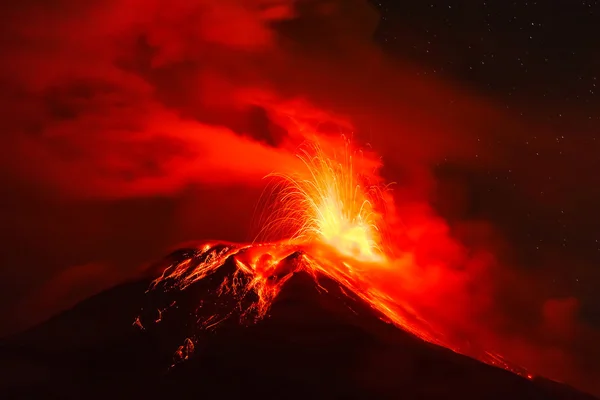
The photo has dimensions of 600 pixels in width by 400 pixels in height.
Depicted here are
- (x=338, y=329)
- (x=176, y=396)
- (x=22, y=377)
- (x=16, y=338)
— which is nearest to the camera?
(x=176, y=396)

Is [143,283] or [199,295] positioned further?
[143,283]

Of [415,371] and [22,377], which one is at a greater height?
[415,371]

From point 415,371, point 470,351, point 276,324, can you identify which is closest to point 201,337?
point 276,324

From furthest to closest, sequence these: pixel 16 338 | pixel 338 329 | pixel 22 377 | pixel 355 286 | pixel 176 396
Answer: pixel 355 286 → pixel 16 338 → pixel 338 329 → pixel 22 377 → pixel 176 396

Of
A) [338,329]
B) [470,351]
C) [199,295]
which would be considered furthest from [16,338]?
[470,351]

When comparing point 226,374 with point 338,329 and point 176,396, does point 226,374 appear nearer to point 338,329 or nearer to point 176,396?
point 176,396

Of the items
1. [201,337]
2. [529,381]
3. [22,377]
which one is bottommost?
[22,377]
